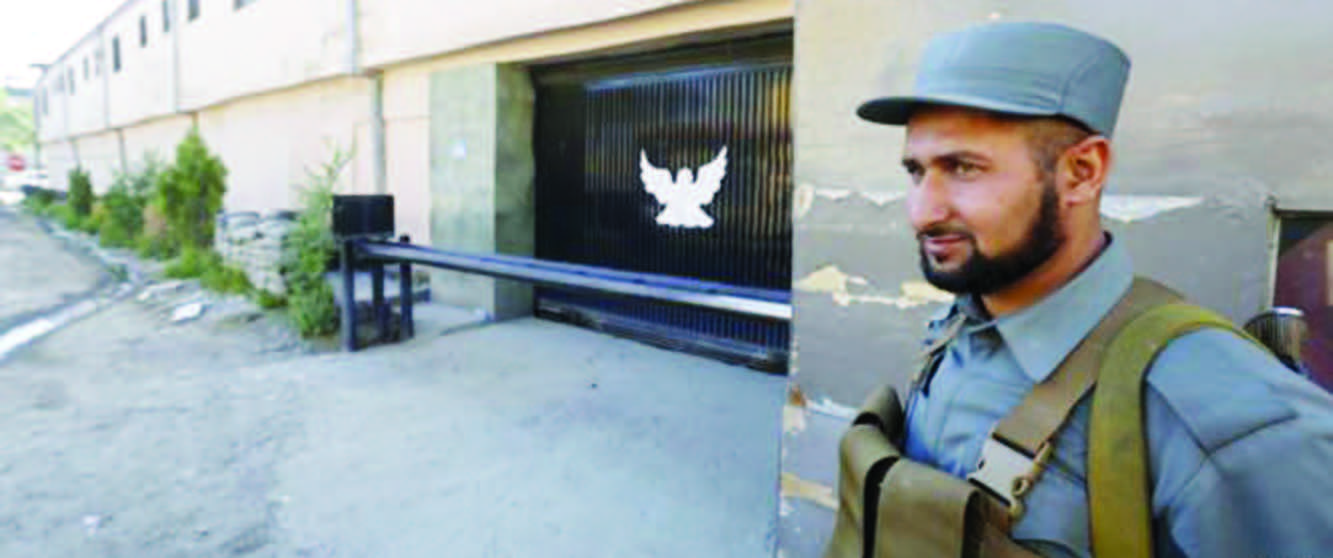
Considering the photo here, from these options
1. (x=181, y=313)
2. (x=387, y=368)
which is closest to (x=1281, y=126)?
(x=387, y=368)

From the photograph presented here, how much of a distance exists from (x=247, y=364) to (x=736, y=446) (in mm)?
4179

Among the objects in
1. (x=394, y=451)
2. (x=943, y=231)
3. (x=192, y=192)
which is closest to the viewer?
(x=943, y=231)

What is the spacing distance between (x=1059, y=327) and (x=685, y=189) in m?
4.91

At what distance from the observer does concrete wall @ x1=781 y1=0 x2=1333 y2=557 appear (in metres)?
1.63

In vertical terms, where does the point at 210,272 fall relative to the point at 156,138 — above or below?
below

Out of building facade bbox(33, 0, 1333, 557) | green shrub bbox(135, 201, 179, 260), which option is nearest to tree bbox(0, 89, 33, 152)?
green shrub bbox(135, 201, 179, 260)

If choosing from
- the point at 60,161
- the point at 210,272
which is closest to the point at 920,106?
the point at 210,272

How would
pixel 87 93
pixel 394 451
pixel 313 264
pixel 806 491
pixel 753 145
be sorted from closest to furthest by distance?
1. pixel 806 491
2. pixel 394 451
3. pixel 753 145
4. pixel 313 264
5. pixel 87 93

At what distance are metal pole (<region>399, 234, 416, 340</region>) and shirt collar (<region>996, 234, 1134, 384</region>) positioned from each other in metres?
5.69

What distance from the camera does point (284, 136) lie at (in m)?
11.9

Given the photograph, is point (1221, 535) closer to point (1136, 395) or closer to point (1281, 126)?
point (1136, 395)

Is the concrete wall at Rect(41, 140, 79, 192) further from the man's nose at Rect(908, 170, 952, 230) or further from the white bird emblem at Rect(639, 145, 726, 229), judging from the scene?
the man's nose at Rect(908, 170, 952, 230)

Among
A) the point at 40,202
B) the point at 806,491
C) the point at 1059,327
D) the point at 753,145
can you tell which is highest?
the point at 753,145

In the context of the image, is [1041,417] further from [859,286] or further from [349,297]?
[349,297]
